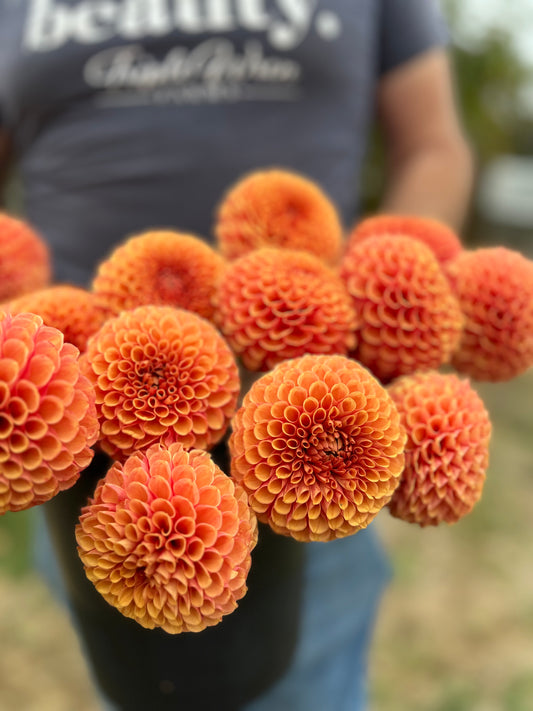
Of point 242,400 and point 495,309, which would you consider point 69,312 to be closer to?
point 242,400

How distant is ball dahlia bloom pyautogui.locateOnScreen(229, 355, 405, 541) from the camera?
28 cm

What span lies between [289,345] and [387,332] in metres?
0.06

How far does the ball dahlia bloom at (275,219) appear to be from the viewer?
1.40 ft

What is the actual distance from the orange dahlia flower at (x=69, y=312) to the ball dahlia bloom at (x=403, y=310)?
0.15 metres

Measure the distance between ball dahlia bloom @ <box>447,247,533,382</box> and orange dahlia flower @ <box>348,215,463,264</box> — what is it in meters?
0.03

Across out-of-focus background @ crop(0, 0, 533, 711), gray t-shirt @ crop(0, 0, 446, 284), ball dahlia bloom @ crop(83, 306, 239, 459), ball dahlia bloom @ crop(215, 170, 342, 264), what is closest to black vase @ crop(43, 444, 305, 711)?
ball dahlia bloom @ crop(83, 306, 239, 459)

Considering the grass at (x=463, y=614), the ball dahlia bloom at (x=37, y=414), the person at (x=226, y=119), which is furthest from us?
the grass at (x=463, y=614)

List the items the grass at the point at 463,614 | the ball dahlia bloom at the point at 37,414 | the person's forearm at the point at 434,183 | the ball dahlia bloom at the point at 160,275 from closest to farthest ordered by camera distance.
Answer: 1. the ball dahlia bloom at the point at 37,414
2. the ball dahlia bloom at the point at 160,275
3. the person's forearm at the point at 434,183
4. the grass at the point at 463,614

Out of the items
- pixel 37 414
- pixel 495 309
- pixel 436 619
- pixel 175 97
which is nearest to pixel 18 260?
pixel 37 414

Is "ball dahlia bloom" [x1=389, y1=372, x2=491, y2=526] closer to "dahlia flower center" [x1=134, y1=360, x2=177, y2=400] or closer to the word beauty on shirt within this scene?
"dahlia flower center" [x1=134, y1=360, x2=177, y2=400]

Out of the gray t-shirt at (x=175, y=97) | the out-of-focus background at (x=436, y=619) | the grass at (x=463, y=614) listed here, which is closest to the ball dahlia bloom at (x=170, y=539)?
the gray t-shirt at (x=175, y=97)

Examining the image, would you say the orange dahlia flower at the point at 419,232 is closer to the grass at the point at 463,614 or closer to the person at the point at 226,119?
the person at the point at 226,119

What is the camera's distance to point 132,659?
0.39 meters

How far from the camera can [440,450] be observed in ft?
1.04
